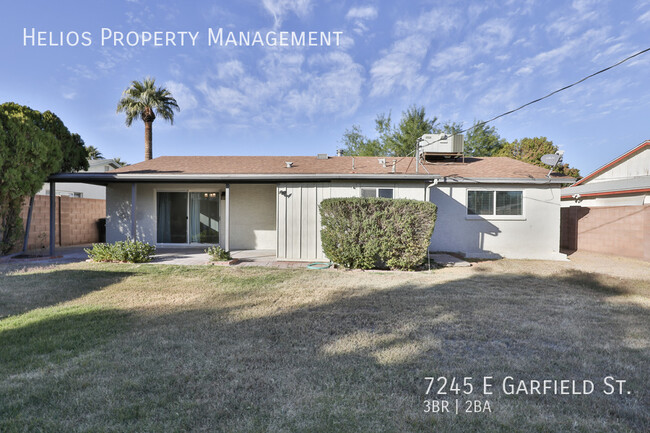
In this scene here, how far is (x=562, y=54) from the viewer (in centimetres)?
961

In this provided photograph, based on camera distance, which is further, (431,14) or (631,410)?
(431,14)

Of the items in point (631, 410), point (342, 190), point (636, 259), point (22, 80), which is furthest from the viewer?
point (22, 80)

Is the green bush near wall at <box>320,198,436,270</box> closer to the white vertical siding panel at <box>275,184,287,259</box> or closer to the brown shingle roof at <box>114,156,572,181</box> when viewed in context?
the white vertical siding panel at <box>275,184,287,259</box>

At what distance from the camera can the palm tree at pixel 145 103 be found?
701 inches

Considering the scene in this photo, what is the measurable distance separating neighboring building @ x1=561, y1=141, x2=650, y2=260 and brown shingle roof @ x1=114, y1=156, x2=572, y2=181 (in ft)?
8.81

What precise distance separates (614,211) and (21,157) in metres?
19.2

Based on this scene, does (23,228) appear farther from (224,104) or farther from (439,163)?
(439,163)

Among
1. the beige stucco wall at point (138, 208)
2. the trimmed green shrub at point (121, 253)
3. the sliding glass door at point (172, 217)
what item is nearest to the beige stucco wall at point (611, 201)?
the beige stucco wall at point (138, 208)

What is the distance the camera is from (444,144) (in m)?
12.0

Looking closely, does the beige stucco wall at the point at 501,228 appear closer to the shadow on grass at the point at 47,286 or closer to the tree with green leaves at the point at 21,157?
the shadow on grass at the point at 47,286

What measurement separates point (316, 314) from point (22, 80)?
1411cm

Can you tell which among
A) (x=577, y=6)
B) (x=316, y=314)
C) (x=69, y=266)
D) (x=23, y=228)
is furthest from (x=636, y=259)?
(x=23, y=228)

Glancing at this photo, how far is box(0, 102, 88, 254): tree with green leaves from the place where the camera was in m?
7.76

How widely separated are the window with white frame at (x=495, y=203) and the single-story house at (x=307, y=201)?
0.12 feet
